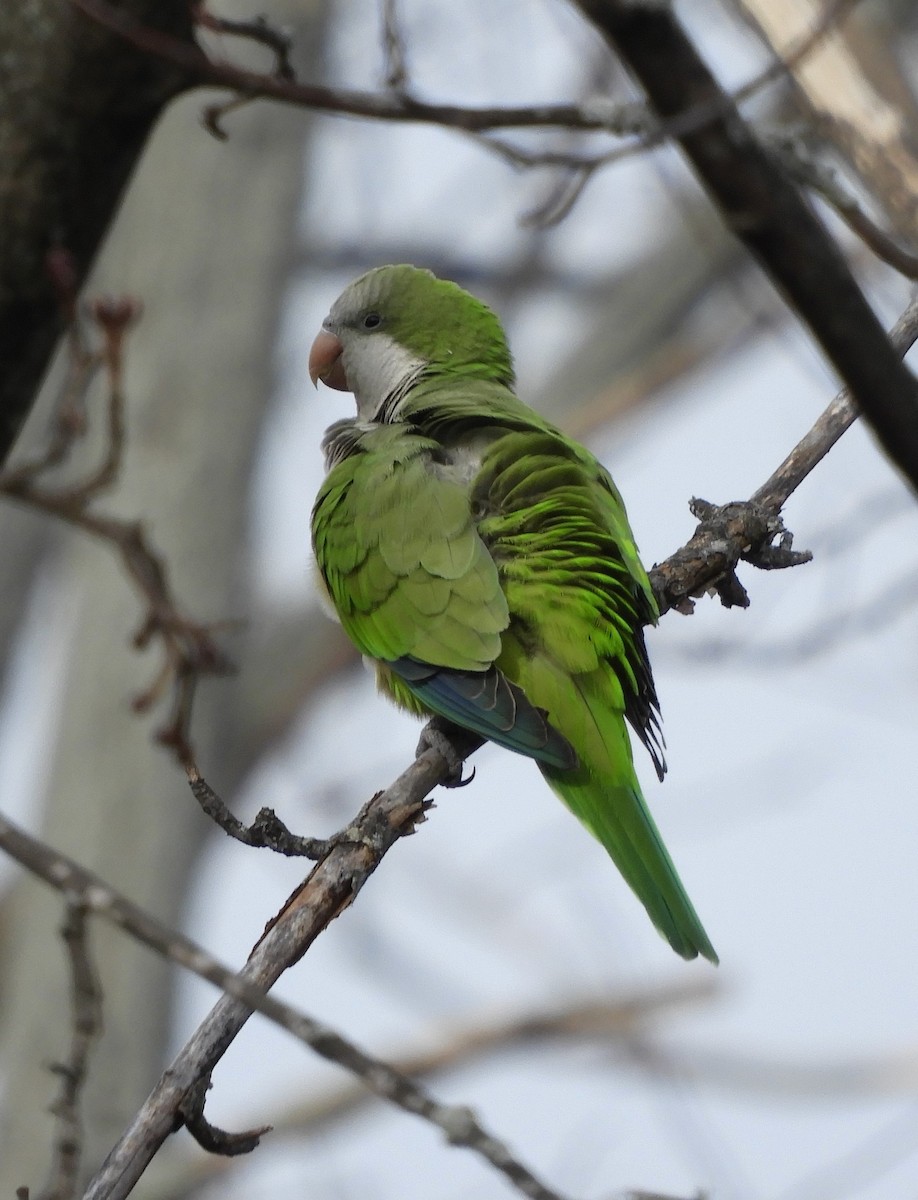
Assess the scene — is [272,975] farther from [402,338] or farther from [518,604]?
[402,338]

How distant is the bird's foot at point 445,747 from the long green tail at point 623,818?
0.18 m

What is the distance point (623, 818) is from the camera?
2.61m

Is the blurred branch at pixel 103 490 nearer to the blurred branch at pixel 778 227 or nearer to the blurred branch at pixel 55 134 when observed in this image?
the blurred branch at pixel 55 134

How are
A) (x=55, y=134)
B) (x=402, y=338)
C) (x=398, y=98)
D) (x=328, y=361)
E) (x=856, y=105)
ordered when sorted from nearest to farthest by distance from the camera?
(x=398, y=98), (x=55, y=134), (x=856, y=105), (x=402, y=338), (x=328, y=361)

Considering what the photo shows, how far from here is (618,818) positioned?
2.61m

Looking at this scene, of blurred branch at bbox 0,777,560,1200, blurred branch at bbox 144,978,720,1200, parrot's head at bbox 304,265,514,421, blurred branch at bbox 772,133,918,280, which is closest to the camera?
blurred branch at bbox 0,777,560,1200

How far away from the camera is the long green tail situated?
2549 millimetres

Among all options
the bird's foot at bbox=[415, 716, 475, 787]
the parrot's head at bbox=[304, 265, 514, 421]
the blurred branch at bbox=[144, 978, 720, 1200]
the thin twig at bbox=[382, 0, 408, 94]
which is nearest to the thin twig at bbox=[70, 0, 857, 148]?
the thin twig at bbox=[382, 0, 408, 94]

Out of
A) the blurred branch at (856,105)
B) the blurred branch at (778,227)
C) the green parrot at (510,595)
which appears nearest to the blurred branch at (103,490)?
the green parrot at (510,595)

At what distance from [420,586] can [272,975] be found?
1154 millimetres

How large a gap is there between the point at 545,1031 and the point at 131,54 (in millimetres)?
5089

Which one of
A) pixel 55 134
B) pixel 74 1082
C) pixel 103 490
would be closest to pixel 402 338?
pixel 103 490

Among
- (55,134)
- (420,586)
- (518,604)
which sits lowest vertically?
(518,604)

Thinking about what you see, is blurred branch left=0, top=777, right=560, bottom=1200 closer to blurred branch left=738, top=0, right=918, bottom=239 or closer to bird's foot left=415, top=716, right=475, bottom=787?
bird's foot left=415, top=716, right=475, bottom=787
